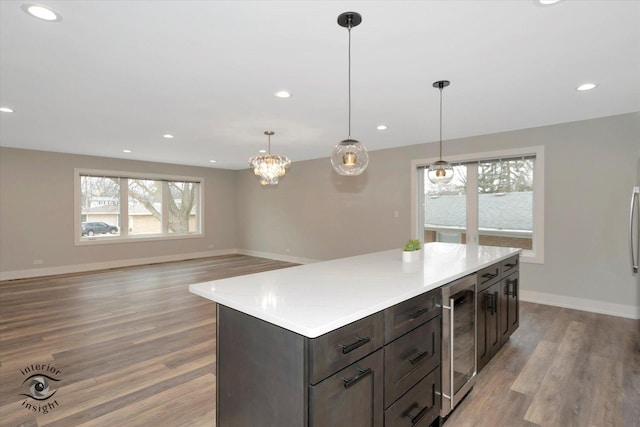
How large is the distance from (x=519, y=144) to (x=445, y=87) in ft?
7.73

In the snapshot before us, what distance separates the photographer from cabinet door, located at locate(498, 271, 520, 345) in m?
2.86

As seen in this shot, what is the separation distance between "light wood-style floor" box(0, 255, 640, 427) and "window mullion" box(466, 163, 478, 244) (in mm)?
1251

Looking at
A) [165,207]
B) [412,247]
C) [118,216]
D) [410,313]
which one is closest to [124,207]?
[118,216]

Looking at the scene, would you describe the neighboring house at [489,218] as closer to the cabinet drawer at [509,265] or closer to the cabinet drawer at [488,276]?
the cabinet drawer at [509,265]

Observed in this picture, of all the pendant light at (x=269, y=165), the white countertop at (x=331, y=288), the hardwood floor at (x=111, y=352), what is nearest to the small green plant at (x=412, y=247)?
the white countertop at (x=331, y=288)

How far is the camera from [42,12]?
189cm

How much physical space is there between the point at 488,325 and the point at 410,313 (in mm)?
1319

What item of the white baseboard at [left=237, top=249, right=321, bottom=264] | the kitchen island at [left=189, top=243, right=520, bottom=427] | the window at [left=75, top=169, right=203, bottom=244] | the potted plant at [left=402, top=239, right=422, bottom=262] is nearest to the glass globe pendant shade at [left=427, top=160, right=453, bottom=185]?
the potted plant at [left=402, top=239, right=422, bottom=262]

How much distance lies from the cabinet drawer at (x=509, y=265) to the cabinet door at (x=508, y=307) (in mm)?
48

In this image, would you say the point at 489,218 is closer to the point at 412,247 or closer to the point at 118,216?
the point at 412,247

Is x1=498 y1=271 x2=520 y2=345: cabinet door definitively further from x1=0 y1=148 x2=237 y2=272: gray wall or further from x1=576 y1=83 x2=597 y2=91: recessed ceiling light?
x1=0 y1=148 x2=237 y2=272: gray wall

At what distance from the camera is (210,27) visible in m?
2.08

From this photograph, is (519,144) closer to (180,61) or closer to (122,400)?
(180,61)

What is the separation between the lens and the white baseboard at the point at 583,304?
12.7 feet
